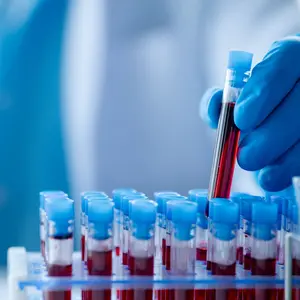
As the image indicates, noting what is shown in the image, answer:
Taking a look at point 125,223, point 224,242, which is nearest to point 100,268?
point 125,223

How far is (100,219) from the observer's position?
3.47ft

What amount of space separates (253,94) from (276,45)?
0.55 feet

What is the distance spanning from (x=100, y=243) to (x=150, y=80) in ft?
3.64

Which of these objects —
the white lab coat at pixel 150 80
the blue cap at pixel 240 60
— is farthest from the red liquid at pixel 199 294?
the white lab coat at pixel 150 80

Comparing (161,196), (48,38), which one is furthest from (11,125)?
(161,196)

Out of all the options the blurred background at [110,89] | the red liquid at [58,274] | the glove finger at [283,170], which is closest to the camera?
the red liquid at [58,274]

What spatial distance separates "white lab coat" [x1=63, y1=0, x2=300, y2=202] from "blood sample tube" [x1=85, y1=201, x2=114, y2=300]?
0.96 m

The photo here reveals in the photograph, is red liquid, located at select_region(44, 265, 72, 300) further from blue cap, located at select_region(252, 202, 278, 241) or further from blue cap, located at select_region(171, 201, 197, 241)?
blue cap, located at select_region(252, 202, 278, 241)

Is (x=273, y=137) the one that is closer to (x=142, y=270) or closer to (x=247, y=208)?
(x=247, y=208)

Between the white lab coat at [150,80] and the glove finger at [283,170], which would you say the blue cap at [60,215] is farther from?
the white lab coat at [150,80]

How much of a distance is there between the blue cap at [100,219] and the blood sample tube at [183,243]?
13cm

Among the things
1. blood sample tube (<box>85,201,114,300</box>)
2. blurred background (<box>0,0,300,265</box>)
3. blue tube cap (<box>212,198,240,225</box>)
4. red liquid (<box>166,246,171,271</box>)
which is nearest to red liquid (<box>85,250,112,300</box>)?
blood sample tube (<box>85,201,114,300</box>)

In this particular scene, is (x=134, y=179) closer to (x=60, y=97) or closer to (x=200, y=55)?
(x=60, y=97)

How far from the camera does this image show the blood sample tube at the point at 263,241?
1.08 metres
